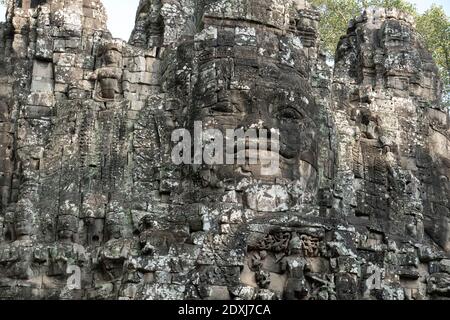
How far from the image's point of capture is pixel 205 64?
19109 millimetres

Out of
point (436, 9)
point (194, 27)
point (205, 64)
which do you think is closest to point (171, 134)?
point (205, 64)

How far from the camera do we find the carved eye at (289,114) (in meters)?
18.7

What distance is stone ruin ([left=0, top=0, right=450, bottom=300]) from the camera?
1744 cm

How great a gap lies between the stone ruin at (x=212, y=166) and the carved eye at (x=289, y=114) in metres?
0.04

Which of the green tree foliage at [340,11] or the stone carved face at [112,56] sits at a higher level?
the green tree foliage at [340,11]

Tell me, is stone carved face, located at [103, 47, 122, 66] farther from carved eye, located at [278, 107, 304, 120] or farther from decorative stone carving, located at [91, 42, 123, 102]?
carved eye, located at [278, 107, 304, 120]

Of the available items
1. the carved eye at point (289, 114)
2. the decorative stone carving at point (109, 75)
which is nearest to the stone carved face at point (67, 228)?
the decorative stone carving at point (109, 75)

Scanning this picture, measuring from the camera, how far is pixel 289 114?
18.8 m

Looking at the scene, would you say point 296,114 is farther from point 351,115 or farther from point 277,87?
point 351,115

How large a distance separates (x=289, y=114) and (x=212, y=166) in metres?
1.66

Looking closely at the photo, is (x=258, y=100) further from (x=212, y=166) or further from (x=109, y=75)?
(x=109, y=75)

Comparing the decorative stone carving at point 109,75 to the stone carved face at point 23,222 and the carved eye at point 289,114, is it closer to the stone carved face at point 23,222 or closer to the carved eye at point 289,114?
the stone carved face at point 23,222

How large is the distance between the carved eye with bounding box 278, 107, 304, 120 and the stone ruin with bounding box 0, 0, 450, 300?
1.6 inches

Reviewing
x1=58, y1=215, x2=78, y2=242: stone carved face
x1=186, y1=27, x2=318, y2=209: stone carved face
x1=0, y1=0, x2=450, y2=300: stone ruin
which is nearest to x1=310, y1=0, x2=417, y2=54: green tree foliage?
x1=0, y1=0, x2=450, y2=300: stone ruin
